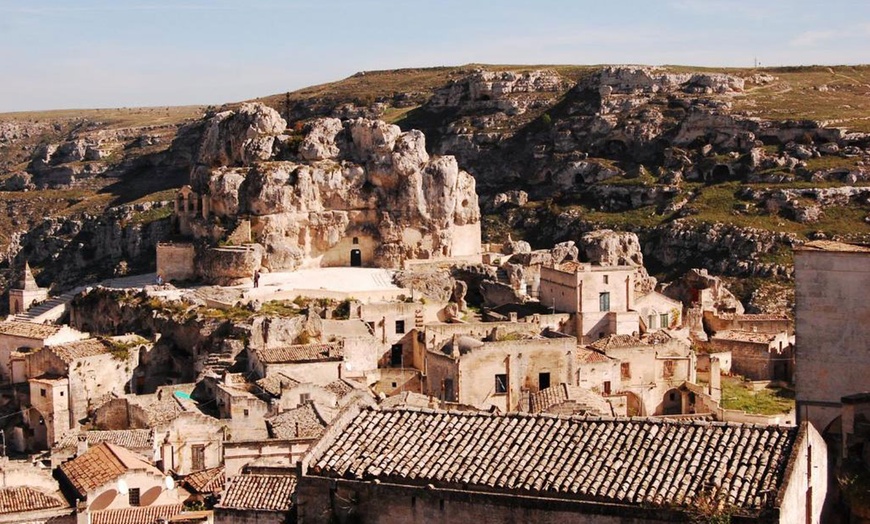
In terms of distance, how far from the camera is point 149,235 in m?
76.6

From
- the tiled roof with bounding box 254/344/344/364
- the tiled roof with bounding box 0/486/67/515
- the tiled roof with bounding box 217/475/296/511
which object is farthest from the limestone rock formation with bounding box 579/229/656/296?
the tiled roof with bounding box 217/475/296/511

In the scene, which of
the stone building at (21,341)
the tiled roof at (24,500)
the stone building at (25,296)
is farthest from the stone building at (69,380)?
the stone building at (25,296)

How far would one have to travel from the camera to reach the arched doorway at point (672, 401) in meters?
41.9

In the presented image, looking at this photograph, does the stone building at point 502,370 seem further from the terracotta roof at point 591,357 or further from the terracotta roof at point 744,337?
the terracotta roof at point 744,337

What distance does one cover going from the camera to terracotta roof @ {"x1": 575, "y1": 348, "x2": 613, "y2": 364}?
136ft

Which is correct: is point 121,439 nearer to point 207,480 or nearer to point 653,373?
point 207,480

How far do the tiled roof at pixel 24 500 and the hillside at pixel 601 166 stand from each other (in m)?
36.1

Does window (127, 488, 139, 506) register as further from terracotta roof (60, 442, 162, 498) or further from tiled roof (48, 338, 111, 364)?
tiled roof (48, 338, 111, 364)

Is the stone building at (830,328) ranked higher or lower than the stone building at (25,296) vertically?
higher

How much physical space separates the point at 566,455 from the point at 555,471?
41cm

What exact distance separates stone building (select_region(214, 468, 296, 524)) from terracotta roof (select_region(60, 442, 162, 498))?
16.6 feet

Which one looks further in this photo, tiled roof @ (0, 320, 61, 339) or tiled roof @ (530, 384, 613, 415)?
tiled roof @ (0, 320, 61, 339)

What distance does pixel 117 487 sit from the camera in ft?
98.5

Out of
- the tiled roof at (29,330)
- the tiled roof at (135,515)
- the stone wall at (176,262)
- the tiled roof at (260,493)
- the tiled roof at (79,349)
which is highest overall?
the stone wall at (176,262)
